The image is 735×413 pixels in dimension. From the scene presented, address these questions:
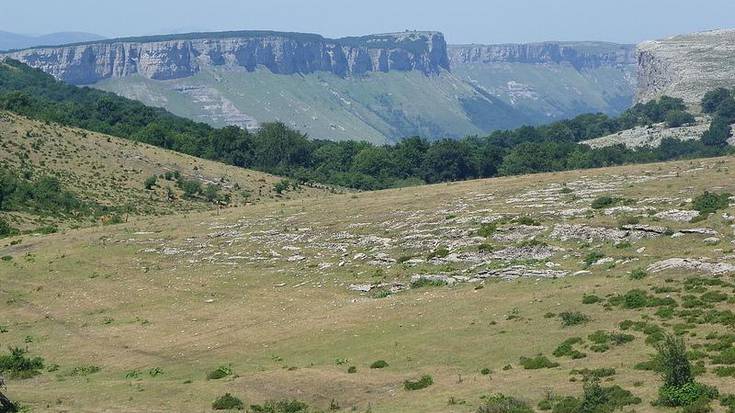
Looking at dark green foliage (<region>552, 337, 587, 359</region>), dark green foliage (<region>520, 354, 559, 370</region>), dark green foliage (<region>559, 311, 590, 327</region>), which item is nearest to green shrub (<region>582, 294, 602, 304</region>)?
dark green foliage (<region>559, 311, 590, 327</region>)

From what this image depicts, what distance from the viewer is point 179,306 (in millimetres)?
62469

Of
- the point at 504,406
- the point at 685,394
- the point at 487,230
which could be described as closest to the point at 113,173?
the point at 487,230

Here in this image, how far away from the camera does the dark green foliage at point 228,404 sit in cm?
4025

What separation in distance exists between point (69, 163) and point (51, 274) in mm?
61075

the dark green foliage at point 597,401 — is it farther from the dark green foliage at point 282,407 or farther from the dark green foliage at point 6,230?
the dark green foliage at point 6,230

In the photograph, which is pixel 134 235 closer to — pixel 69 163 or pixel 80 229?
pixel 80 229

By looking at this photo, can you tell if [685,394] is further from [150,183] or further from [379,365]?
[150,183]

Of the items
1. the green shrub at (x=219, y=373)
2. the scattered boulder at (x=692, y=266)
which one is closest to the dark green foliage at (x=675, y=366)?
the scattered boulder at (x=692, y=266)

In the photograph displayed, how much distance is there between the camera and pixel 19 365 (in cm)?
5012

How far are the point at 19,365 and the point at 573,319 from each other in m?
28.6

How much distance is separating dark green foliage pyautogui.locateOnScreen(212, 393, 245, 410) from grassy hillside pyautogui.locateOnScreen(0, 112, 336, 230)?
225ft

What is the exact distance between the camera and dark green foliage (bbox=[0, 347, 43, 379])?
1944 inches

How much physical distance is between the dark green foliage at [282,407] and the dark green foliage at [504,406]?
25.1ft

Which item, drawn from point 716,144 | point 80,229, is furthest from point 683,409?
point 716,144
